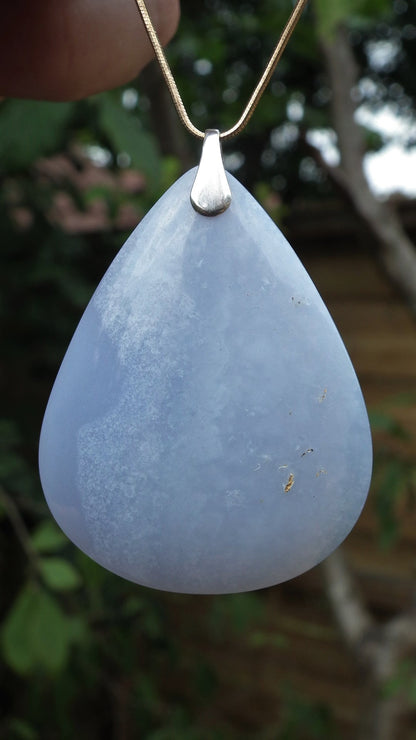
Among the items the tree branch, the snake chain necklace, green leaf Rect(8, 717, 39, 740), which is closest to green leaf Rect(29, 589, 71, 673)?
green leaf Rect(8, 717, 39, 740)

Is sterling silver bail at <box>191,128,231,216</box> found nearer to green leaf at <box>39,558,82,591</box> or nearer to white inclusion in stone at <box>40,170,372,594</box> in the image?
white inclusion in stone at <box>40,170,372,594</box>

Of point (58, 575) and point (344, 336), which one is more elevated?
point (344, 336)

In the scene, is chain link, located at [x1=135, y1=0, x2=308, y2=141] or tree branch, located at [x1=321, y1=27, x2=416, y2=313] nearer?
chain link, located at [x1=135, y1=0, x2=308, y2=141]

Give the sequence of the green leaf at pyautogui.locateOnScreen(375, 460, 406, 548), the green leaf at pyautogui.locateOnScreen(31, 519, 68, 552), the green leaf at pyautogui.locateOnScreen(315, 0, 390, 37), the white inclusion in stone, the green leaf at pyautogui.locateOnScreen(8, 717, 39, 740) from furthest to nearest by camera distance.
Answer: the green leaf at pyautogui.locateOnScreen(8, 717, 39, 740)
the green leaf at pyautogui.locateOnScreen(375, 460, 406, 548)
the green leaf at pyautogui.locateOnScreen(31, 519, 68, 552)
the green leaf at pyautogui.locateOnScreen(315, 0, 390, 37)
the white inclusion in stone

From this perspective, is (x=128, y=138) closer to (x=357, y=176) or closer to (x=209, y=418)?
(x=357, y=176)

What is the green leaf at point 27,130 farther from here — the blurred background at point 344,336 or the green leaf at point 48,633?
the green leaf at point 48,633

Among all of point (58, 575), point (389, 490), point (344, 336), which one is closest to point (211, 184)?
point (58, 575)

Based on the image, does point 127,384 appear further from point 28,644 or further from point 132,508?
point 28,644
